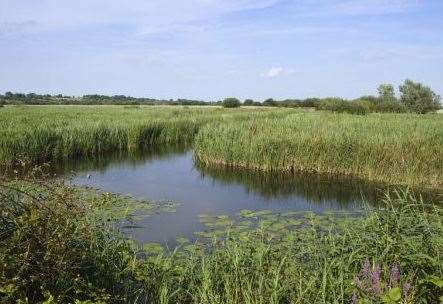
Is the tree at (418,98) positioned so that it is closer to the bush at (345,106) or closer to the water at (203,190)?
the bush at (345,106)

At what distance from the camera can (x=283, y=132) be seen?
15922 mm

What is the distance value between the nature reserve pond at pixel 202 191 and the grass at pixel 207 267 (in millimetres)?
2655

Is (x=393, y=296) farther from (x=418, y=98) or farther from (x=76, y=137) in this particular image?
(x=418, y=98)

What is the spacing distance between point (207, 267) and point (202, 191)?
7778 mm

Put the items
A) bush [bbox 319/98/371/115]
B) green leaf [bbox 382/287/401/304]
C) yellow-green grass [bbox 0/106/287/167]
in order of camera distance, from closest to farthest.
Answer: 1. green leaf [bbox 382/287/401/304]
2. yellow-green grass [bbox 0/106/287/167]
3. bush [bbox 319/98/371/115]

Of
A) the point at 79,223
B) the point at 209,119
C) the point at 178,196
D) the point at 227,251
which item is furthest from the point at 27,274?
the point at 209,119

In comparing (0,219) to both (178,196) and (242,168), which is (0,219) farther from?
(242,168)

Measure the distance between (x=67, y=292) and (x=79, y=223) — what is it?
0.85 m

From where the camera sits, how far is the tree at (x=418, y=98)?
174ft

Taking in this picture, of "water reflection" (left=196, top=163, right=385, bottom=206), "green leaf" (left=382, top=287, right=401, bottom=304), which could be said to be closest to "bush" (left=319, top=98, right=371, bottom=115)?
"water reflection" (left=196, top=163, right=385, bottom=206)

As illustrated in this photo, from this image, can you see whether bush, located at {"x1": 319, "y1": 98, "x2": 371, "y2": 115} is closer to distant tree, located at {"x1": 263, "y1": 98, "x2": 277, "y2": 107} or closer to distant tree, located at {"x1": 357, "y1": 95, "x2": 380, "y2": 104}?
distant tree, located at {"x1": 357, "y1": 95, "x2": 380, "y2": 104}

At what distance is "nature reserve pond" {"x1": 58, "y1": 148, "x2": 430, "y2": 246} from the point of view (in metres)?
8.67

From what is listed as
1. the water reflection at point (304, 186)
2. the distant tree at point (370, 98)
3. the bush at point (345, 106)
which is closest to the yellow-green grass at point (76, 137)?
the water reflection at point (304, 186)

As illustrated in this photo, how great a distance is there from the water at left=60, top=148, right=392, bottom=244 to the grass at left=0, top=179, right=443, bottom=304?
110 inches
